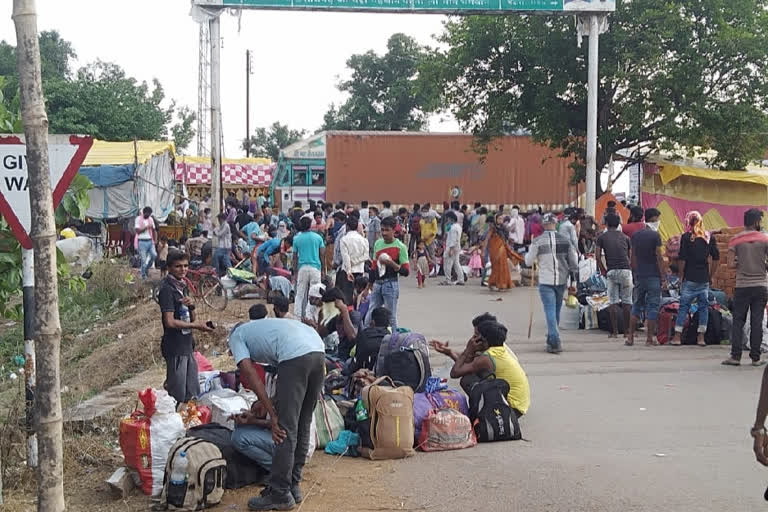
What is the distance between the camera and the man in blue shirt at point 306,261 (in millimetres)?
12852

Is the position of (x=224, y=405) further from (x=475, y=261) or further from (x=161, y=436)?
(x=475, y=261)

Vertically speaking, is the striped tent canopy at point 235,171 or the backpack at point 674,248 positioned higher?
the striped tent canopy at point 235,171

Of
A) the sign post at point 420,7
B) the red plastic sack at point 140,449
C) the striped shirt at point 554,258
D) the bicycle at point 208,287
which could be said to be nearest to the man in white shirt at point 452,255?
the sign post at point 420,7

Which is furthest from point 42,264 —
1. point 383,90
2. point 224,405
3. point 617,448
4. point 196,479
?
point 383,90

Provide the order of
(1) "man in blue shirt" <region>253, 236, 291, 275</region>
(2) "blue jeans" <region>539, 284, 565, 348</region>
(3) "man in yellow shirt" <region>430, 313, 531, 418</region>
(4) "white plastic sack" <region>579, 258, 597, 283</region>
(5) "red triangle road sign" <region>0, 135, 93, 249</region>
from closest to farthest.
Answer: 1. (5) "red triangle road sign" <region>0, 135, 93, 249</region>
2. (3) "man in yellow shirt" <region>430, 313, 531, 418</region>
3. (2) "blue jeans" <region>539, 284, 565, 348</region>
4. (4) "white plastic sack" <region>579, 258, 597, 283</region>
5. (1) "man in blue shirt" <region>253, 236, 291, 275</region>

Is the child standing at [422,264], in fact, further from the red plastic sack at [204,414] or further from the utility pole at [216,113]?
the red plastic sack at [204,414]

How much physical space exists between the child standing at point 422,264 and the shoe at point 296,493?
1324cm

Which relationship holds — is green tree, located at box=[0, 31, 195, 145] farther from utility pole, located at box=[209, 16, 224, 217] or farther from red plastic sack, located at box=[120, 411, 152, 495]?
red plastic sack, located at box=[120, 411, 152, 495]

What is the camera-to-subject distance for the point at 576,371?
10.6 metres


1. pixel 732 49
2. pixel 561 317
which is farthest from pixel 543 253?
pixel 732 49

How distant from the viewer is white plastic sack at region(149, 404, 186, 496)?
643 centimetres

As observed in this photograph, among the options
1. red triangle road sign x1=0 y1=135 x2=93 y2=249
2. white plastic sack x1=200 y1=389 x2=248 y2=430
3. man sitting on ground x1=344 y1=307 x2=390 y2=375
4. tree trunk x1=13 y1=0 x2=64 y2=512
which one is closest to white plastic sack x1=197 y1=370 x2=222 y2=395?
white plastic sack x1=200 y1=389 x2=248 y2=430

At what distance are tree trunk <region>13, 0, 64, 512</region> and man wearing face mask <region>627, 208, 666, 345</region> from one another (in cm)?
910

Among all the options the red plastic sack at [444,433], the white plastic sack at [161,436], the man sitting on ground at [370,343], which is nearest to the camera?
the white plastic sack at [161,436]
